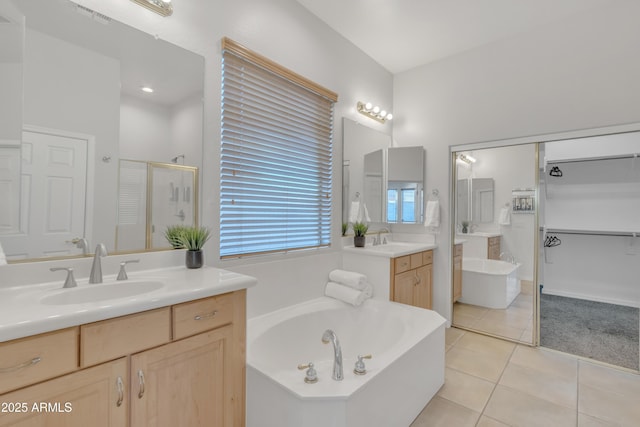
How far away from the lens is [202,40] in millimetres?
1806

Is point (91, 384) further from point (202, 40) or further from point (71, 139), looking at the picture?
point (202, 40)

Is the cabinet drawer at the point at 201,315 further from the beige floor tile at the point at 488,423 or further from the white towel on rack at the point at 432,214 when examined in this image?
the white towel on rack at the point at 432,214

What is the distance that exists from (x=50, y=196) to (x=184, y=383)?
1004mm

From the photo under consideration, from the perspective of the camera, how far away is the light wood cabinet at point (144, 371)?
92cm

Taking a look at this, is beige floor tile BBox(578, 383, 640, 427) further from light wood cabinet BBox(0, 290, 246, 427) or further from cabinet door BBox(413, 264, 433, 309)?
light wood cabinet BBox(0, 290, 246, 427)

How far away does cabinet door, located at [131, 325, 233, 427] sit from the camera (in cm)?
112

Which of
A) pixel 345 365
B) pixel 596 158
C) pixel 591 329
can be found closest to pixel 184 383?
pixel 345 365

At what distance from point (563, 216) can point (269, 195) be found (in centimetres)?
279

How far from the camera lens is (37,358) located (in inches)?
35.6

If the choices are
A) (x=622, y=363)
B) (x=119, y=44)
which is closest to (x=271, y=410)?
(x=119, y=44)

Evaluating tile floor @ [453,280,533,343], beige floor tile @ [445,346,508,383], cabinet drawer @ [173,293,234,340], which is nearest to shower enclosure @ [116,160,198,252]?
cabinet drawer @ [173,293,234,340]

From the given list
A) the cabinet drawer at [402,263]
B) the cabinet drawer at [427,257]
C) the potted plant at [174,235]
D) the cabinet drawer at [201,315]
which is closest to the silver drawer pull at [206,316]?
the cabinet drawer at [201,315]

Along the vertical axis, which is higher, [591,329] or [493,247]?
[493,247]

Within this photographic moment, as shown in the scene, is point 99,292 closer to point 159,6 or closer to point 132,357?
point 132,357
